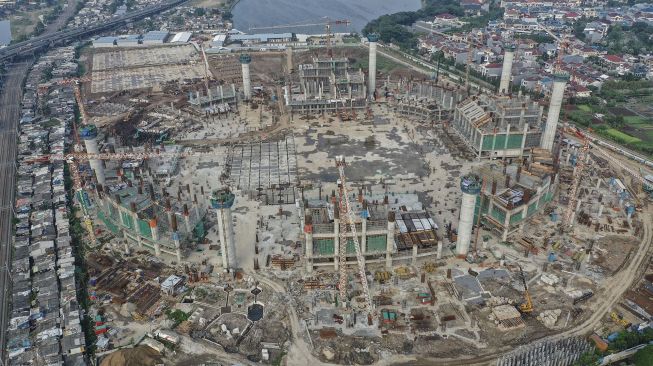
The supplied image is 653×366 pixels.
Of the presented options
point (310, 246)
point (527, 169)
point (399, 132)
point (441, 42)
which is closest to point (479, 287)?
point (310, 246)

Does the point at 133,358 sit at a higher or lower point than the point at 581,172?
lower

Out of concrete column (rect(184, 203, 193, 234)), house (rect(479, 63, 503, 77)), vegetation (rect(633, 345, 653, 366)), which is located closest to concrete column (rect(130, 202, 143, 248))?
concrete column (rect(184, 203, 193, 234))

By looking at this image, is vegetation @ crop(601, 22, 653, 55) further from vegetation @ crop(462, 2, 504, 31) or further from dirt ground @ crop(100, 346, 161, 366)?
dirt ground @ crop(100, 346, 161, 366)

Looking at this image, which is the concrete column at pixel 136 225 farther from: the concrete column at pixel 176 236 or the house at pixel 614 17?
the house at pixel 614 17

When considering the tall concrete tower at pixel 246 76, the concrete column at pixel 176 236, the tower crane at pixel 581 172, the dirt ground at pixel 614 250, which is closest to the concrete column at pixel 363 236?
the concrete column at pixel 176 236

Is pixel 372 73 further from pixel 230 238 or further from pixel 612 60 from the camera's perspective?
pixel 612 60

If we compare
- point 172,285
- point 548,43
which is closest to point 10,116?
point 172,285

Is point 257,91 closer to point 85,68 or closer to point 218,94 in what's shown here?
point 218,94
